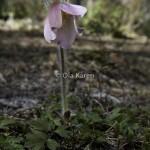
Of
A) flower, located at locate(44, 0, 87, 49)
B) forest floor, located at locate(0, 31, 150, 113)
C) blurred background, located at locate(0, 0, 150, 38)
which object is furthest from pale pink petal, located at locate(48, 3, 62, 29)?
blurred background, located at locate(0, 0, 150, 38)

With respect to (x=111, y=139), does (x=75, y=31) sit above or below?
above

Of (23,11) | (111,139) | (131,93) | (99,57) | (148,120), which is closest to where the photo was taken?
(111,139)

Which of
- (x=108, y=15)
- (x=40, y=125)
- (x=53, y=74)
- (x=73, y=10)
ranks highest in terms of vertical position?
(x=73, y=10)

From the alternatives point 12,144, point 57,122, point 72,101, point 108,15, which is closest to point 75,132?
point 57,122

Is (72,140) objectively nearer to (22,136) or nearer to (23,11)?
(22,136)

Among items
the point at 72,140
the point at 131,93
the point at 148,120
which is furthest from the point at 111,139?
the point at 131,93

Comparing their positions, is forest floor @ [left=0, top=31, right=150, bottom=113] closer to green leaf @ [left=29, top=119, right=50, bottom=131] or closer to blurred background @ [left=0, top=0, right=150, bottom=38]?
green leaf @ [left=29, top=119, right=50, bottom=131]

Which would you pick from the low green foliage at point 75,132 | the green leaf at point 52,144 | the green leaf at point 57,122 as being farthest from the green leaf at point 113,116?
the green leaf at point 52,144

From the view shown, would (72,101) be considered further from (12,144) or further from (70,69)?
(70,69)
